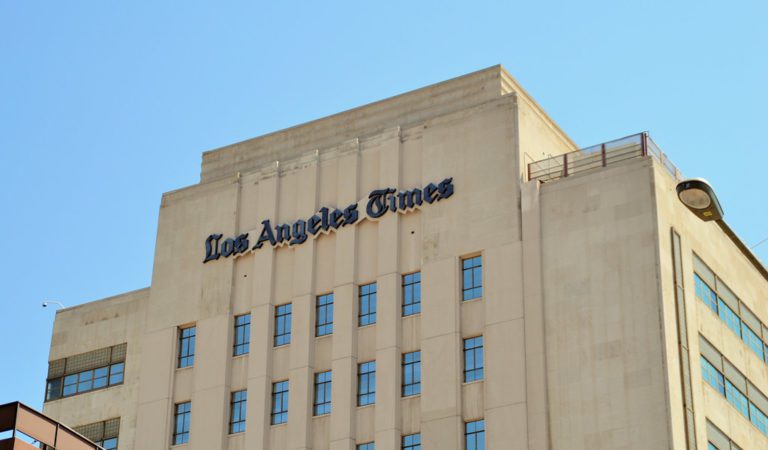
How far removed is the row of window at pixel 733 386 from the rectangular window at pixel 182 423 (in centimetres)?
2281

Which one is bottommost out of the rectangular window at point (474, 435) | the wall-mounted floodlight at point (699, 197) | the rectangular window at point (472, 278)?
the rectangular window at point (474, 435)

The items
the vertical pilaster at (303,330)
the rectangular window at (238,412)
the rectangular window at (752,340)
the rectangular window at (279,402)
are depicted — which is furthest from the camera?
the rectangular window at (752,340)

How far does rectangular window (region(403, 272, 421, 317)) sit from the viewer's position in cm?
6594

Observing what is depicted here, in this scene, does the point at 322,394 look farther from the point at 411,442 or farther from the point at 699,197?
the point at 699,197

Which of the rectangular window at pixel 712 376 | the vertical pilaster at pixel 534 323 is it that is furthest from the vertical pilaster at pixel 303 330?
the rectangular window at pixel 712 376

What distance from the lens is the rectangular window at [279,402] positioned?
6756 cm

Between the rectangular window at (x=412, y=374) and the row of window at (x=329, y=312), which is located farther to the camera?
the row of window at (x=329, y=312)

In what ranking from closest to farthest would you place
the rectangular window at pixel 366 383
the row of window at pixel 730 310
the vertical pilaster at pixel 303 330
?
the rectangular window at pixel 366 383
the row of window at pixel 730 310
the vertical pilaster at pixel 303 330

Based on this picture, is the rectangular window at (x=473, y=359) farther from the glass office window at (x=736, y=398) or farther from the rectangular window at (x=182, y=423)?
the rectangular window at (x=182, y=423)

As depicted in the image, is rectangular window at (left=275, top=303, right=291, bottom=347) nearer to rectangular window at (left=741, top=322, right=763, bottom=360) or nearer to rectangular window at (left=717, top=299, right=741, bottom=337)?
rectangular window at (left=717, top=299, right=741, bottom=337)

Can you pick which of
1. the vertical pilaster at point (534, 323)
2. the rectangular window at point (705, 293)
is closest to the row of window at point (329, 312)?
the vertical pilaster at point (534, 323)

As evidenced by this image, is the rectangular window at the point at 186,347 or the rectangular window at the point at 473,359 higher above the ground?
the rectangular window at the point at 186,347

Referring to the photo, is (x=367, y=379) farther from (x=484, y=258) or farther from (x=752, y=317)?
(x=752, y=317)

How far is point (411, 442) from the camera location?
63.5 metres
